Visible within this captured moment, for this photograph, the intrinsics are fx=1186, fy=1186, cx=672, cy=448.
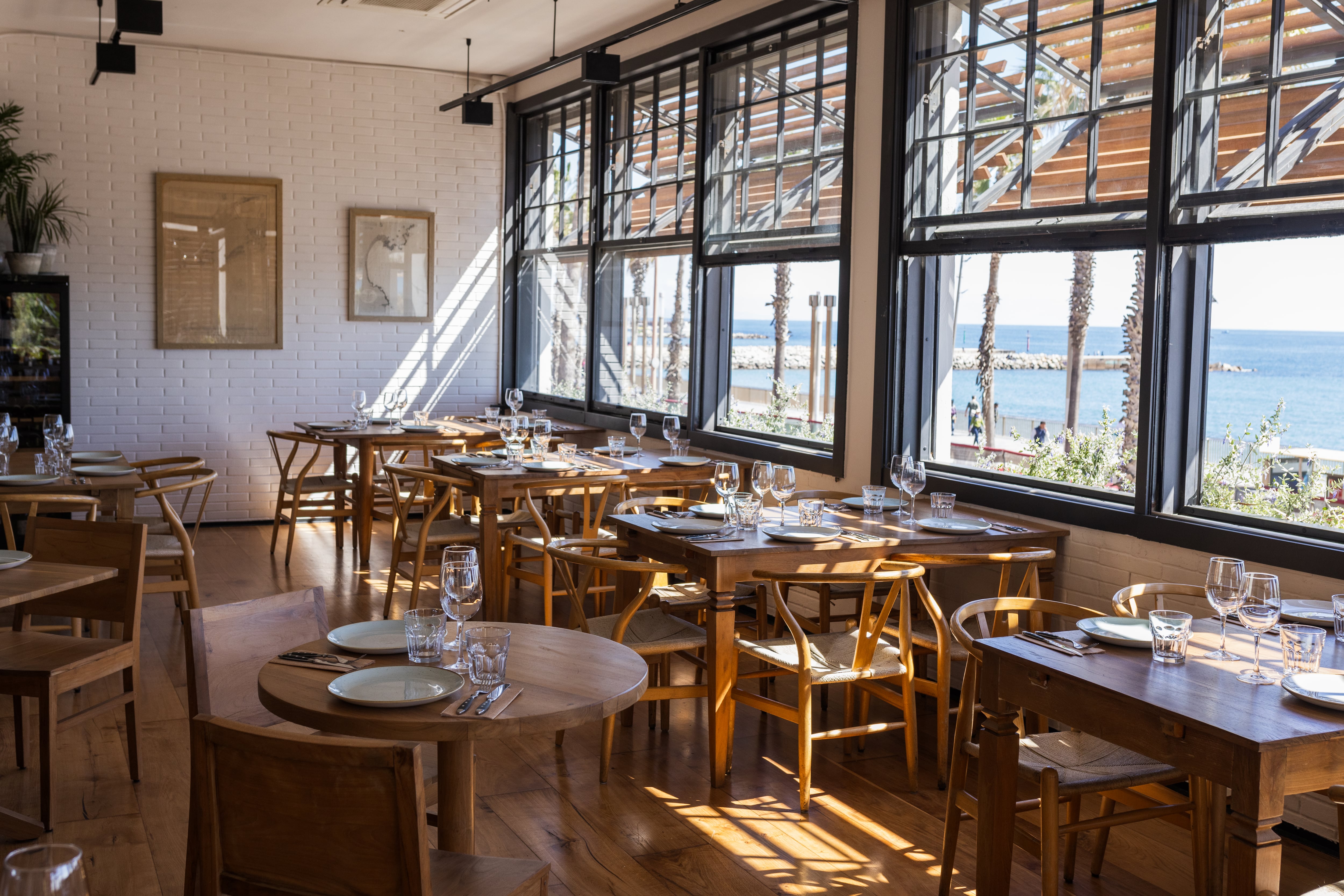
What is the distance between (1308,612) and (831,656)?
1433 mm

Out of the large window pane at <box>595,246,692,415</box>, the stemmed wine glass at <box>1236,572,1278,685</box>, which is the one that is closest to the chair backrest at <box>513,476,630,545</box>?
the large window pane at <box>595,246,692,415</box>

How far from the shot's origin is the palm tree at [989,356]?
520 cm

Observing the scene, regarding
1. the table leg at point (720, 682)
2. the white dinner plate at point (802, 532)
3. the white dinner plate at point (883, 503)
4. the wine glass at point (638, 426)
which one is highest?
the wine glass at point (638, 426)

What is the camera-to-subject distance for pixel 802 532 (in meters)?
4.25

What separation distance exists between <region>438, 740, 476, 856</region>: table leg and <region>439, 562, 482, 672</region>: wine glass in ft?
0.66

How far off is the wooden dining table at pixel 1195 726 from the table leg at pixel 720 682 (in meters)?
1.11

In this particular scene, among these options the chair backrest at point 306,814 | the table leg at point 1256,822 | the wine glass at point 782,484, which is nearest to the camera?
the chair backrest at point 306,814

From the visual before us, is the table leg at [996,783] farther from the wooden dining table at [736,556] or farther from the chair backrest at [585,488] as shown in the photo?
the chair backrest at [585,488]

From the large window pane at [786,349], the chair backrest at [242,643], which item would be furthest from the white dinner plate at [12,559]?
the large window pane at [786,349]

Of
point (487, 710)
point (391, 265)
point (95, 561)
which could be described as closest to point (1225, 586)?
point (487, 710)

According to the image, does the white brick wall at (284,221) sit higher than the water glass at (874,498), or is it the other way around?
the white brick wall at (284,221)

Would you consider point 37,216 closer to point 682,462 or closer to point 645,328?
point 645,328

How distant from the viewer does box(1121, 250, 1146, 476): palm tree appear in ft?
14.9

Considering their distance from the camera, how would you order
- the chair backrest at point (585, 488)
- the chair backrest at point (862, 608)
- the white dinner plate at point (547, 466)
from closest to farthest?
the chair backrest at point (862, 608) → the chair backrest at point (585, 488) → the white dinner plate at point (547, 466)
